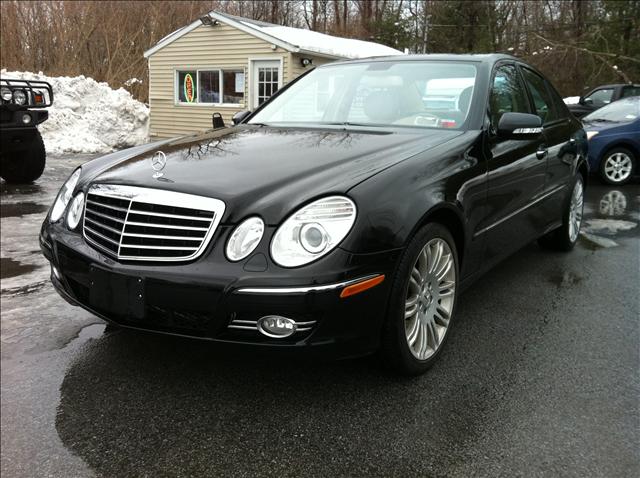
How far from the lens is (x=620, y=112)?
10.1 m

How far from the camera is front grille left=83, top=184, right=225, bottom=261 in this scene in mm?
2371

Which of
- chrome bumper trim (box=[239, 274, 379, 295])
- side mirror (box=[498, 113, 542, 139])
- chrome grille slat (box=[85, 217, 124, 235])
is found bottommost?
chrome bumper trim (box=[239, 274, 379, 295])

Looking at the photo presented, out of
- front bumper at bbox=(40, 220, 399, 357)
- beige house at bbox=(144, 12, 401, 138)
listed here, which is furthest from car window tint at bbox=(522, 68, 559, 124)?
beige house at bbox=(144, 12, 401, 138)

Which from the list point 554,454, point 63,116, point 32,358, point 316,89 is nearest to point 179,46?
point 63,116

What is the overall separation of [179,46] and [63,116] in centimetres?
442

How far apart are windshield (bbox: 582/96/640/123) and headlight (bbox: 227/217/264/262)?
30.4 feet

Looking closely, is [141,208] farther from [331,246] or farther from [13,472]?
[13,472]

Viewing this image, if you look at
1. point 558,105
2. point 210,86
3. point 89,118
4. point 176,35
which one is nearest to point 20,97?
point 558,105

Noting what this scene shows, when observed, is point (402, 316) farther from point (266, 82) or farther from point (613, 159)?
point (266, 82)

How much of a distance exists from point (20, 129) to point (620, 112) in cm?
951

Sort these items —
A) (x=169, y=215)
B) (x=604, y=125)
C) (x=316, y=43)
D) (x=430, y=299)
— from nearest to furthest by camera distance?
(x=169, y=215)
(x=430, y=299)
(x=604, y=125)
(x=316, y=43)

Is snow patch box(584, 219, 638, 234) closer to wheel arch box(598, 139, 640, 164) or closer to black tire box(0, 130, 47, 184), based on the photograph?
wheel arch box(598, 139, 640, 164)

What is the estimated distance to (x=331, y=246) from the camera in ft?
7.56

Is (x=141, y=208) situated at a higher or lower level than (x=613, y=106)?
lower
